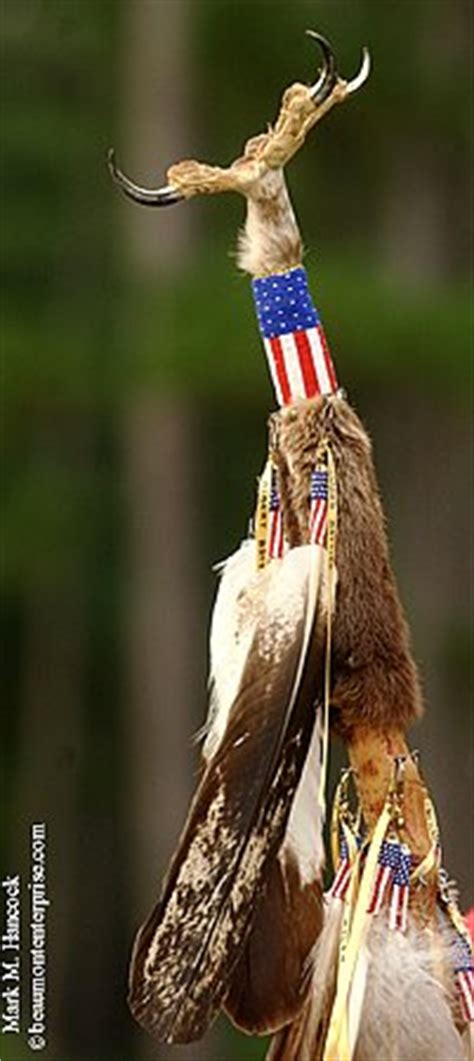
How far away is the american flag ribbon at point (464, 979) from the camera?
1.09 m

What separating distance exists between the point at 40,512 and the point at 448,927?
11.2 ft

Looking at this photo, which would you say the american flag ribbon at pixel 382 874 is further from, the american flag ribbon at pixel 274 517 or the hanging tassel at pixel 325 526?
the american flag ribbon at pixel 274 517

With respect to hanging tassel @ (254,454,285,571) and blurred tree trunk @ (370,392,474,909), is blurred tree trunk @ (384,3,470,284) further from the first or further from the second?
hanging tassel @ (254,454,285,571)

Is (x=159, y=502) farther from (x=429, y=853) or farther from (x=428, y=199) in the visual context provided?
(x=429, y=853)

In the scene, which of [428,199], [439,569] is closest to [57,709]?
[439,569]

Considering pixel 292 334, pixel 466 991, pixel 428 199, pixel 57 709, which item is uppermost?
pixel 428 199

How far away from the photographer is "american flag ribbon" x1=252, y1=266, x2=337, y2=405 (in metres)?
1.08

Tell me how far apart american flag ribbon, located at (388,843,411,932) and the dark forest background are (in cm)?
209

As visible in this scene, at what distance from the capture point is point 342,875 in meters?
1.10

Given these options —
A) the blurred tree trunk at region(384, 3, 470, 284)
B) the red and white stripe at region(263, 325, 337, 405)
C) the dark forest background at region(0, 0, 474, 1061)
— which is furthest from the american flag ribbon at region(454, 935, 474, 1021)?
the blurred tree trunk at region(384, 3, 470, 284)

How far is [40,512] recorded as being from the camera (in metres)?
4.48

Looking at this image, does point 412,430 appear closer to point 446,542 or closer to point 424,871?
point 446,542

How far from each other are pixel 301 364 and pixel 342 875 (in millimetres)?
225

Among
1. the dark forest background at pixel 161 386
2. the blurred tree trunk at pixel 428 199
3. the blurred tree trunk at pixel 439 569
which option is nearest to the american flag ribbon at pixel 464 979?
the dark forest background at pixel 161 386
